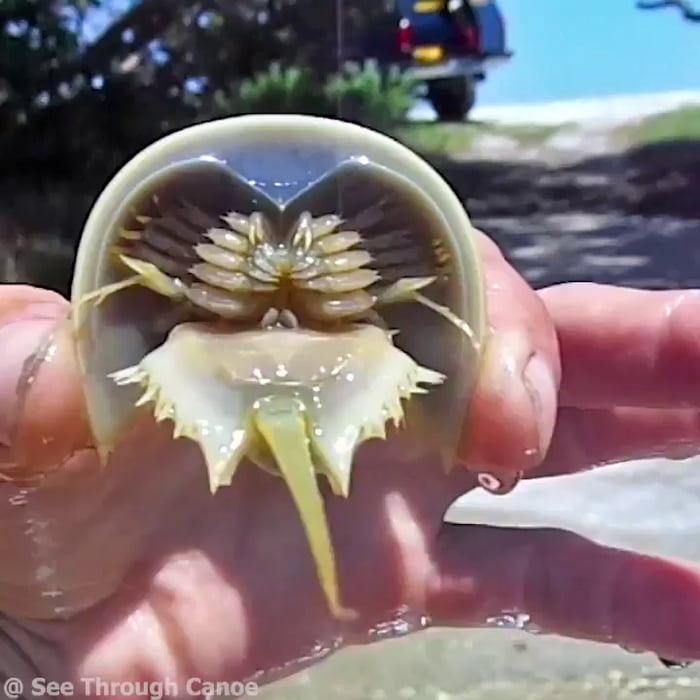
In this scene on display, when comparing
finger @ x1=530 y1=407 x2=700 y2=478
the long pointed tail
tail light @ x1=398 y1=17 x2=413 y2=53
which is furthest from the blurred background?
the long pointed tail

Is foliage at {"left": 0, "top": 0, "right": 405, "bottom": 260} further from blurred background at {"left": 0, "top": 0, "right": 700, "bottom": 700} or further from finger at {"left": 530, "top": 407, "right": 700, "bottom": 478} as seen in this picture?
finger at {"left": 530, "top": 407, "right": 700, "bottom": 478}

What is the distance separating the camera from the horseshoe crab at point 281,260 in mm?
169

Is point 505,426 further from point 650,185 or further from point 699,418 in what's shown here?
point 650,185

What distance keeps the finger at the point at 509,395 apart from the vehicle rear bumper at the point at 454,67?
53 centimetres

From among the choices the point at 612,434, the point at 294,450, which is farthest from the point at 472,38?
the point at 294,450

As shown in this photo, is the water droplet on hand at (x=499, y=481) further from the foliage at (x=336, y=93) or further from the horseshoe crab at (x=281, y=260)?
the foliage at (x=336, y=93)

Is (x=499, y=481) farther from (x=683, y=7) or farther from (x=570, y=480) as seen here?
(x=683, y=7)

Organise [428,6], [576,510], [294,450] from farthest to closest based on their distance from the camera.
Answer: [428,6] → [576,510] → [294,450]

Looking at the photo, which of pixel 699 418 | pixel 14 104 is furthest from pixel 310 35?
pixel 699 418

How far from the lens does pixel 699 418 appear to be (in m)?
0.25

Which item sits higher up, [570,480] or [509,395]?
[509,395]

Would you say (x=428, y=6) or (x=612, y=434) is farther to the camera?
(x=428, y=6)

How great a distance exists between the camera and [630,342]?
0.73 ft

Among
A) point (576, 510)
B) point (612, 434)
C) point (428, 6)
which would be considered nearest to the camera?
point (612, 434)
